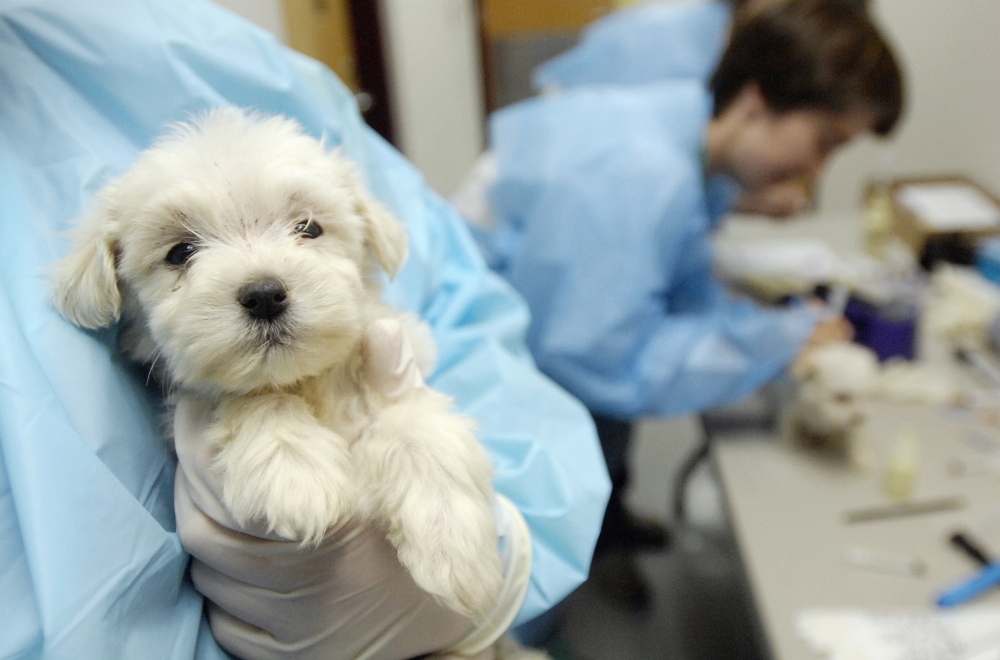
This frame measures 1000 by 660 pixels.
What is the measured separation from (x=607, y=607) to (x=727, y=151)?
1535 millimetres

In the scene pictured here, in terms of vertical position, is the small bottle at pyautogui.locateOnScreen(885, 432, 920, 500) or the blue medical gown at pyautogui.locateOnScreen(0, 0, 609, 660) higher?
the blue medical gown at pyautogui.locateOnScreen(0, 0, 609, 660)

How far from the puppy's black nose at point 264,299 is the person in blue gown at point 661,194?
95cm

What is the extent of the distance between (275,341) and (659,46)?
243 centimetres

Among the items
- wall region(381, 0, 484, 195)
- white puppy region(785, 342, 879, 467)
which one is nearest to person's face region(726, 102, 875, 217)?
white puppy region(785, 342, 879, 467)

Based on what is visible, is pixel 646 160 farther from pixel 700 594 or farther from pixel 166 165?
pixel 700 594

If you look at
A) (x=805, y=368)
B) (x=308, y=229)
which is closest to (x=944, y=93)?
(x=805, y=368)

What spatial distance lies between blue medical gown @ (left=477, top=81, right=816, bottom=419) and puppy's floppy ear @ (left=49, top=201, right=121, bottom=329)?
0.99 m

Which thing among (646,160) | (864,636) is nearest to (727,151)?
(646,160)

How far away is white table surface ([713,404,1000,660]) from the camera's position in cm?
105

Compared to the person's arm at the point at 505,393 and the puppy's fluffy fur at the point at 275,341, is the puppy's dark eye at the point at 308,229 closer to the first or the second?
the puppy's fluffy fur at the point at 275,341

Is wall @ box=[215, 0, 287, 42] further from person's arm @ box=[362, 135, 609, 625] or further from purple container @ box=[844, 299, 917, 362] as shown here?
purple container @ box=[844, 299, 917, 362]

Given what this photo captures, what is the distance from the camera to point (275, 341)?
0.61 m

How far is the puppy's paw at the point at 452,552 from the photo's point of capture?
23.3 inches

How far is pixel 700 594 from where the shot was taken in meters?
2.21
